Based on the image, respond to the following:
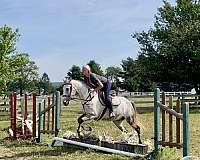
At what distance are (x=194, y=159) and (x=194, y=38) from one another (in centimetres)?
2904

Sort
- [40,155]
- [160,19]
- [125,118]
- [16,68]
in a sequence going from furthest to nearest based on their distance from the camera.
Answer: [160,19]
[16,68]
[125,118]
[40,155]

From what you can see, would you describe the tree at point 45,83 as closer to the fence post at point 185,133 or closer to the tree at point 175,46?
the tree at point 175,46

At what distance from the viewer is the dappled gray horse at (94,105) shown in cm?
1254

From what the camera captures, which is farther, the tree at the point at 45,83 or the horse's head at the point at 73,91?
the tree at the point at 45,83

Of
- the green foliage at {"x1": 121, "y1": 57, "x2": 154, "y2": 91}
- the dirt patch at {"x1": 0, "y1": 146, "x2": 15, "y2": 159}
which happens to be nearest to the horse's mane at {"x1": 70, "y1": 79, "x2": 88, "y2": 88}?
the dirt patch at {"x1": 0, "y1": 146, "x2": 15, "y2": 159}

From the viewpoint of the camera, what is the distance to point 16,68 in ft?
110

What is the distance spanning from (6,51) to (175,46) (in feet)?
43.8

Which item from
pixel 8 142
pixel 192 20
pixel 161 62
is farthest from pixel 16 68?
pixel 8 142

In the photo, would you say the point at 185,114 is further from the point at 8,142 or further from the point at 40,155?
the point at 8,142

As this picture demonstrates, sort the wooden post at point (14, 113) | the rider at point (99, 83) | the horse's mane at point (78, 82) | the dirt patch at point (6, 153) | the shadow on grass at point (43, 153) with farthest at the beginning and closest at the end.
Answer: the wooden post at point (14, 113) → the horse's mane at point (78, 82) → the rider at point (99, 83) → the shadow on grass at point (43, 153) → the dirt patch at point (6, 153)

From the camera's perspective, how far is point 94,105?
12.5 m

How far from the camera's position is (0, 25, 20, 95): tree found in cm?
3138

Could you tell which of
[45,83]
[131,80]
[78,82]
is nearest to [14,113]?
[78,82]

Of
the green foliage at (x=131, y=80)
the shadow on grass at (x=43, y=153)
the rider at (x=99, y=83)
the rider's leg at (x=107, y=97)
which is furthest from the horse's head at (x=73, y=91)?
the green foliage at (x=131, y=80)
